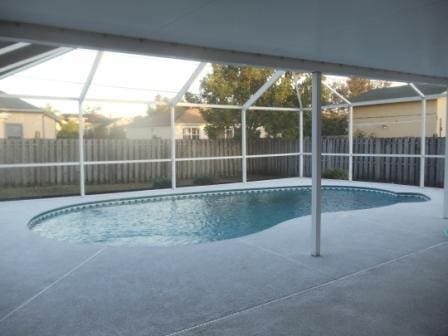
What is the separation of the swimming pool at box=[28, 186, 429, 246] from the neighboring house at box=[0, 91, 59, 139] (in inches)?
309

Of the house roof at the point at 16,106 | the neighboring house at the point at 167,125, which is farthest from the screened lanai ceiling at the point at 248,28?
the neighboring house at the point at 167,125

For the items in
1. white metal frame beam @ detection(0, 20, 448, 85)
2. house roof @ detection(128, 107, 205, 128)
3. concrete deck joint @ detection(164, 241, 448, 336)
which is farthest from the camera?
house roof @ detection(128, 107, 205, 128)

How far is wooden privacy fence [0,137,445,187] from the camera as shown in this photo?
11984 mm

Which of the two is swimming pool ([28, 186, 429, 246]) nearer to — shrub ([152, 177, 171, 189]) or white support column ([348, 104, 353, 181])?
shrub ([152, 177, 171, 189])

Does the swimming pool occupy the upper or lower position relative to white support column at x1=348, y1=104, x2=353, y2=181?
lower

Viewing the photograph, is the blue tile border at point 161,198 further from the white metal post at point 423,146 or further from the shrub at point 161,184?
the white metal post at point 423,146

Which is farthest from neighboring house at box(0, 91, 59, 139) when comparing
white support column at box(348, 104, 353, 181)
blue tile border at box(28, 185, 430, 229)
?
white support column at box(348, 104, 353, 181)

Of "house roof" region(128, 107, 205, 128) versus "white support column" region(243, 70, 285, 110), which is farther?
"house roof" region(128, 107, 205, 128)

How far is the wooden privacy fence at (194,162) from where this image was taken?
1198 centimetres

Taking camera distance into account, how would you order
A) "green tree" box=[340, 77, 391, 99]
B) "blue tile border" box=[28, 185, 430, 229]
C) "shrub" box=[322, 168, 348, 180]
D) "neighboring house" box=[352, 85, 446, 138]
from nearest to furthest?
"blue tile border" box=[28, 185, 430, 229] < "shrub" box=[322, 168, 348, 180] < "neighboring house" box=[352, 85, 446, 138] < "green tree" box=[340, 77, 391, 99]

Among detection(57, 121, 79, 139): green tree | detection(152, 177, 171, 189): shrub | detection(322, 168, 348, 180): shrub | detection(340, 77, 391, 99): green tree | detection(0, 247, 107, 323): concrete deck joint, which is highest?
detection(340, 77, 391, 99): green tree

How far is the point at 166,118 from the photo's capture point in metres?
24.5

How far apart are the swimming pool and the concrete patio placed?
5.31 feet

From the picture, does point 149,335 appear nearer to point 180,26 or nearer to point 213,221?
point 180,26
